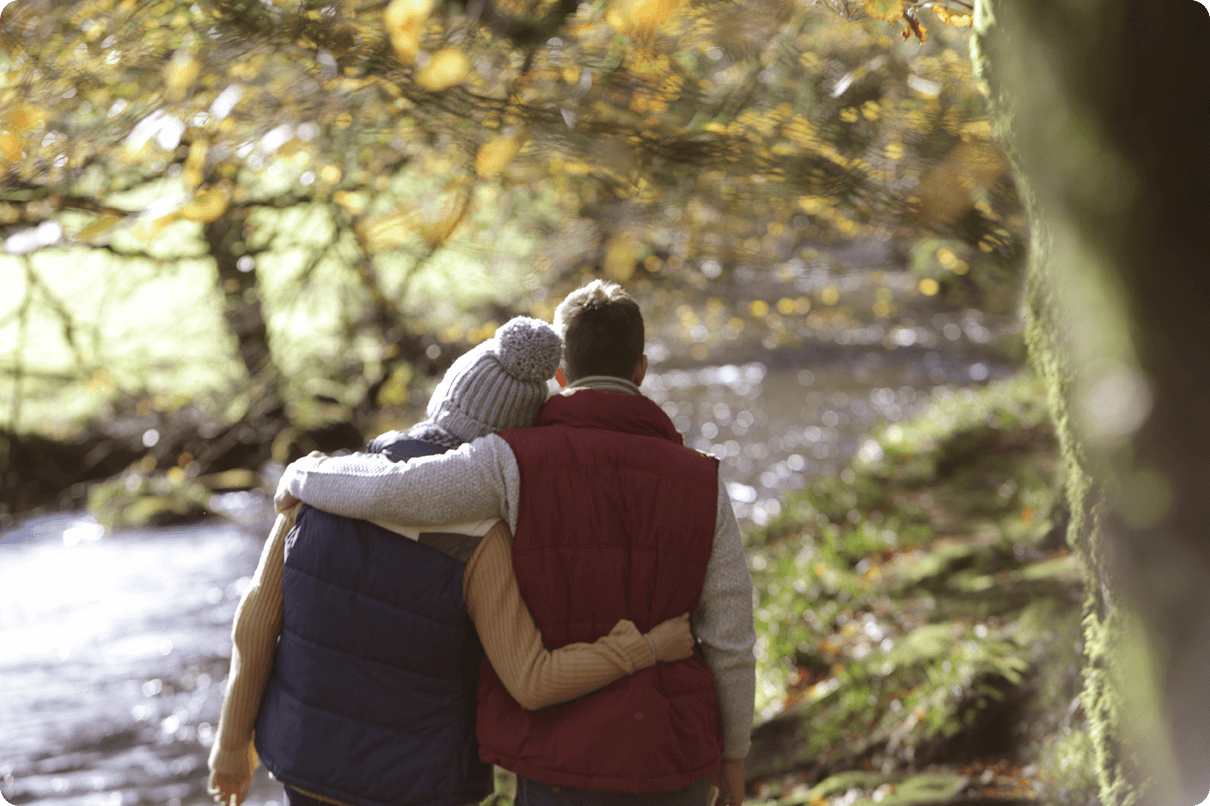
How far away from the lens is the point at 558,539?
5.44 feet

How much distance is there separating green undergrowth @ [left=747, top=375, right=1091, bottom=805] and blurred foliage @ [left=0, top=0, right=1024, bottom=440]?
6.73ft

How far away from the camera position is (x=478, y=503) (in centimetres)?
162

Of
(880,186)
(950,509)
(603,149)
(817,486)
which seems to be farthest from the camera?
(817,486)

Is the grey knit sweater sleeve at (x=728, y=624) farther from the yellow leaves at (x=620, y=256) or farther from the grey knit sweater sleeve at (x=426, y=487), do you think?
the yellow leaves at (x=620, y=256)

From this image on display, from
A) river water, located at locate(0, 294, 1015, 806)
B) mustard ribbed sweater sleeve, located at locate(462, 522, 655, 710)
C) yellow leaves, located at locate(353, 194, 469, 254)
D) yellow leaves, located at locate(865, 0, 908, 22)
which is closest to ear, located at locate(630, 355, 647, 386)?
mustard ribbed sweater sleeve, located at locate(462, 522, 655, 710)

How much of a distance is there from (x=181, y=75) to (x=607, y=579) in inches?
98.9

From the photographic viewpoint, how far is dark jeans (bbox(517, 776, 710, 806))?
1.66 metres

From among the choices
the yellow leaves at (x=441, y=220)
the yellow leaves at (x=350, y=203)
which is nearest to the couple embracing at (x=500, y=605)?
the yellow leaves at (x=441, y=220)

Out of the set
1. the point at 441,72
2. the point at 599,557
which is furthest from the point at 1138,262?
the point at 441,72

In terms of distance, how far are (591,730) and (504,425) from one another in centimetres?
66

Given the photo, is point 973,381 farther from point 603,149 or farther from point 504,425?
point 504,425

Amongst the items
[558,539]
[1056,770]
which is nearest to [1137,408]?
[558,539]

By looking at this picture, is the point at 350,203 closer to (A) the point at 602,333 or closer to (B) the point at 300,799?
(A) the point at 602,333

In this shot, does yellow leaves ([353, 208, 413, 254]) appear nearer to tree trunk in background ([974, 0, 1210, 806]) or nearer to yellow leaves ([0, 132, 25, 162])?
yellow leaves ([0, 132, 25, 162])
